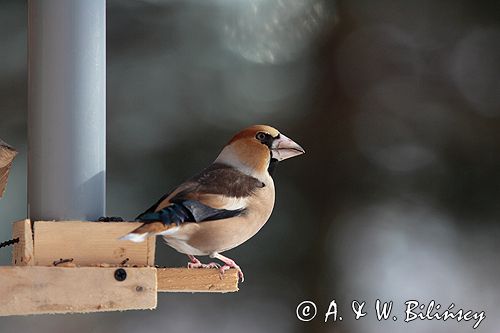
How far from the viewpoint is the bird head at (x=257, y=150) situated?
272cm

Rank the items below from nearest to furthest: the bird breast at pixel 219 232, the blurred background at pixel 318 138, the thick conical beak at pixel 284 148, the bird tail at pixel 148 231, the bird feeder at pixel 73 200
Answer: the bird tail at pixel 148 231 < the bird feeder at pixel 73 200 < the bird breast at pixel 219 232 < the thick conical beak at pixel 284 148 < the blurred background at pixel 318 138

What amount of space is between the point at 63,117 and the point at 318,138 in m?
3.24

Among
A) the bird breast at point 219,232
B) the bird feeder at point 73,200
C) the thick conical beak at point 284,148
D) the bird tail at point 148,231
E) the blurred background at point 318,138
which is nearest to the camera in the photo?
the bird tail at point 148,231

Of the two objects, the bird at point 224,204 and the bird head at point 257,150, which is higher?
the bird head at point 257,150

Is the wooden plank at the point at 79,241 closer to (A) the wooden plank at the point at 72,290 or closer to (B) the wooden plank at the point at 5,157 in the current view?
(A) the wooden plank at the point at 72,290

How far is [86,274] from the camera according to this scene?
94.3 inches

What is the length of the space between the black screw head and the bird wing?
4.7 inches

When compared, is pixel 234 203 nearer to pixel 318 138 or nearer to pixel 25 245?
pixel 25 245

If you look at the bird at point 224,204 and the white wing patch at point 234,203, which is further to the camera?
the white wing patch at point 234,203

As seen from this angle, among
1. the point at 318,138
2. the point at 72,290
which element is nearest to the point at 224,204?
the point at 72,290

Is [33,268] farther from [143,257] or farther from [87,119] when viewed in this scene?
[87,119]

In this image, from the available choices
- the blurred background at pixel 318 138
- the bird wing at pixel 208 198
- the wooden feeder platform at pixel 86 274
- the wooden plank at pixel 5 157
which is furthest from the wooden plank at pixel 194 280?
the blurred background at pixel 318 138

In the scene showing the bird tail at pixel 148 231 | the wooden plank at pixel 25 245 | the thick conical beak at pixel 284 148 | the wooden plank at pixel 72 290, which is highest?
the thick conical beak at pixel 284 148

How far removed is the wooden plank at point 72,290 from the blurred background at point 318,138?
306 centimetres
